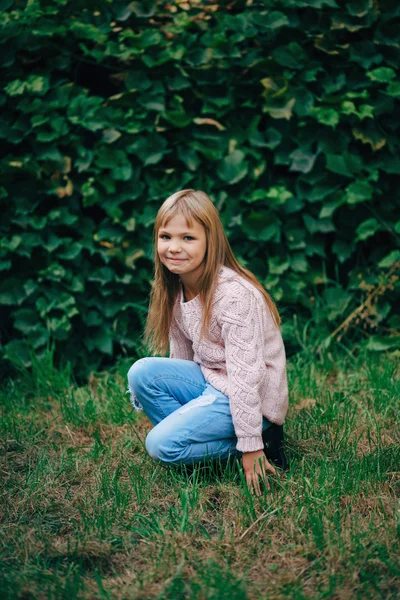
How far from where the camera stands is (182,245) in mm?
2303

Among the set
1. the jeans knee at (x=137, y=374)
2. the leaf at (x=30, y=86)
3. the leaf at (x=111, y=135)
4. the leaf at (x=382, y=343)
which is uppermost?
the leaf at (x=30, y=86)

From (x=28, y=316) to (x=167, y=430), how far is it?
1494 mm

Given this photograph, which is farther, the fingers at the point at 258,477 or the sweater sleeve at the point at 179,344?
the sweater sleeve at the point at 179,344

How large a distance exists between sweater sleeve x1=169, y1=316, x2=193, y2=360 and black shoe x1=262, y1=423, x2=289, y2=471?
451 mm

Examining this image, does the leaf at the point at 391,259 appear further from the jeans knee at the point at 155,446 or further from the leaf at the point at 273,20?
the jeans knee at the point at 155,446

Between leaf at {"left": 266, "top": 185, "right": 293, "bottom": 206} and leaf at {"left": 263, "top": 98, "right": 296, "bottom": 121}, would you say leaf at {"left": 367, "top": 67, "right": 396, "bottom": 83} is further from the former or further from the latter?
leaf at {"left": 266, "top": 185, "right": 293, "bottom": 206}

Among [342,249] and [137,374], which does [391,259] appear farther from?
[137,374]

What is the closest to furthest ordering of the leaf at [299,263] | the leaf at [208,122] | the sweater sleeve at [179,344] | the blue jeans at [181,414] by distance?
the blue jeans at [181,414] < the sweater sleeve at [179,344] < the leaf at [208,122] < the leaf at [299,263]

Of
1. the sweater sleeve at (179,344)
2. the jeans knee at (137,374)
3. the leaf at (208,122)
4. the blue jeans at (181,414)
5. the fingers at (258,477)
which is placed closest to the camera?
the fingers at (258,477)

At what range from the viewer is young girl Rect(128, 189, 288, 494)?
218 cm

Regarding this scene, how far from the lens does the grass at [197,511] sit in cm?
170

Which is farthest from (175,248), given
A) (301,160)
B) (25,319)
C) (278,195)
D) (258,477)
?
(25,319)

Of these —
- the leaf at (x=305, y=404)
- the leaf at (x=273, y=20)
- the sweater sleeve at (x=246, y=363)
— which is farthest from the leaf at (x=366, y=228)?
the sweater sleeve at (x=246, y=363)

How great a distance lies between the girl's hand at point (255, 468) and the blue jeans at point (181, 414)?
0.41ft
